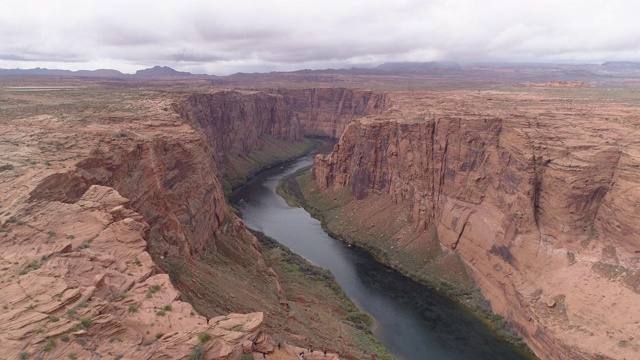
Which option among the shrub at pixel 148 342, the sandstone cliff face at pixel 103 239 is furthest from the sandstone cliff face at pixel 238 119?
the shrub at pixel 148 342

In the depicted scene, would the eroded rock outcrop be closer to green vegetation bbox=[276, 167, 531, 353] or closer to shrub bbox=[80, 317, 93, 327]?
shrub bbox=[80, 317, 93, 327]

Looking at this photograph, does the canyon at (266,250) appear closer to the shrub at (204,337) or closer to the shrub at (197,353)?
the shrub at (204,337)

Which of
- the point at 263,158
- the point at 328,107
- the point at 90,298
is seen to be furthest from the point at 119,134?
the point at 328,107

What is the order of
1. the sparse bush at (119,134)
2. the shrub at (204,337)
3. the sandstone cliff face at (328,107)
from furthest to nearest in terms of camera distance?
the sandstone cliff face at (328,107)
the sparse bush at (119,134)
the shrub at (204,337)

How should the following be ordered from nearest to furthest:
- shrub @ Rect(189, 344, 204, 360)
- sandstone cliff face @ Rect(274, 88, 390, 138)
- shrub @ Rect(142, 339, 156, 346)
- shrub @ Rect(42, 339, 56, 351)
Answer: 1. shrub @ Rect(42, 339, 56, 351)
2. shrub @ Rect(189, 344, 204, 360)
3. shrub @ Rect(142, 339, 156, 346)
4. sandstone cliff face @ Rect(274, 88, 390, 138)

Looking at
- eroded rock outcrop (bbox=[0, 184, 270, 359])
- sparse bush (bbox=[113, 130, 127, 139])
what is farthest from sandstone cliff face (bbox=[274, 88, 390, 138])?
eroded rock outcrop (bbox=[0, 184, 270, 359])

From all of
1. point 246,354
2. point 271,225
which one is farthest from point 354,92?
point 246,354

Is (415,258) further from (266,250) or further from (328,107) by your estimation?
(328,107)
